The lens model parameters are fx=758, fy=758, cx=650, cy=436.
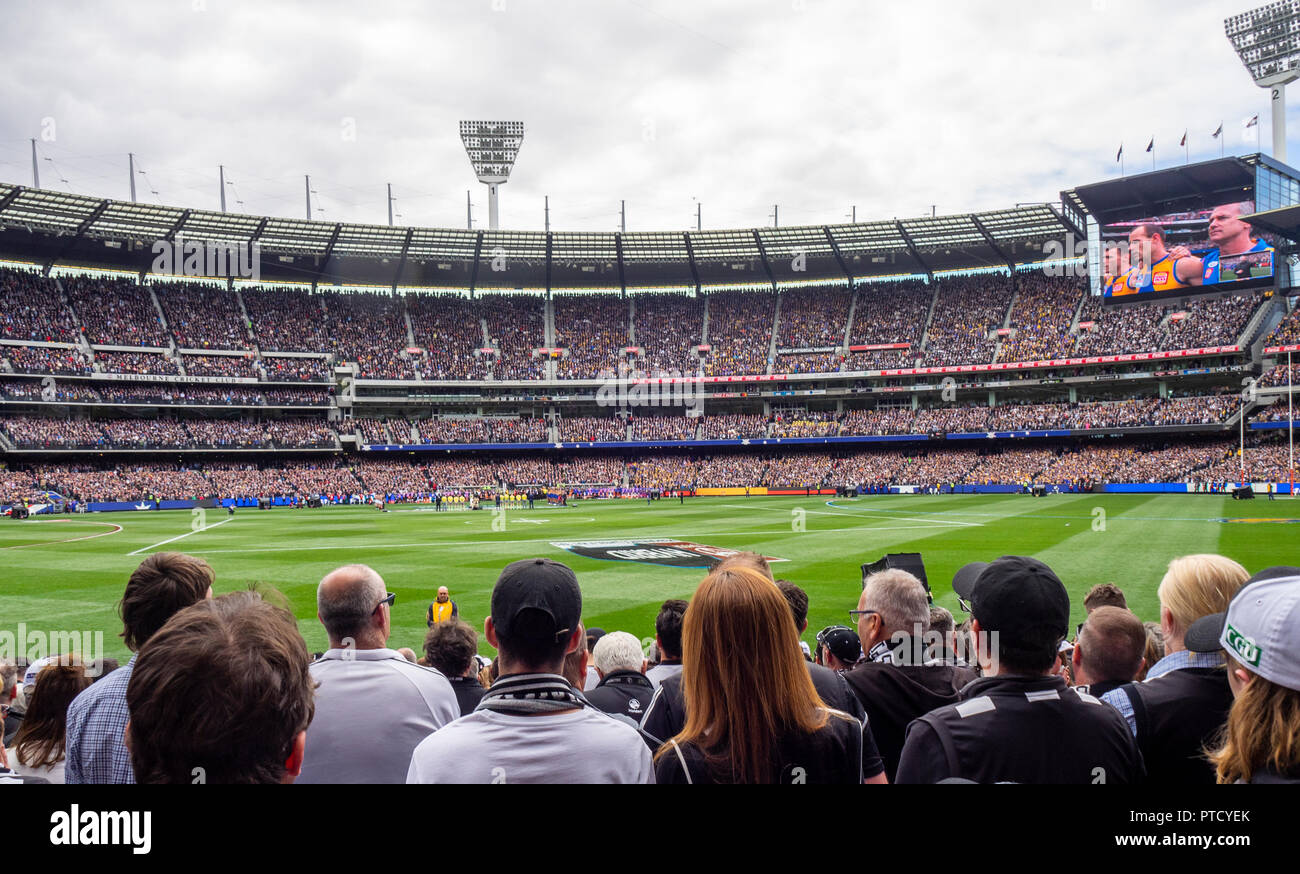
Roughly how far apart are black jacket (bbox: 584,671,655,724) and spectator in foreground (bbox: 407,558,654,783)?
6.51 feet

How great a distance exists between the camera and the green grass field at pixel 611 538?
684 inches

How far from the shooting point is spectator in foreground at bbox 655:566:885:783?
9.57ft

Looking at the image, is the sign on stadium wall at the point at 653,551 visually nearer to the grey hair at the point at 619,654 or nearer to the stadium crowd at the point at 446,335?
the grey hair at the point at 619,654

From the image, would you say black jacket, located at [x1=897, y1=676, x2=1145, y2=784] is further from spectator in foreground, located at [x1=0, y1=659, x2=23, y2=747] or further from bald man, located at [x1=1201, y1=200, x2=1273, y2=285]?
bald man, located at [x1=1201, y1=200, x2=1273, y2=285]

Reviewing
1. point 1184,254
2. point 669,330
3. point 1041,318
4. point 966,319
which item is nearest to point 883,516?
point 1041,318

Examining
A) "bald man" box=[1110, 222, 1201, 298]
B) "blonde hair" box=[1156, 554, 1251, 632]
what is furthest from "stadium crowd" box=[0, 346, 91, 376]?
"bald man" box=[1110, 222, 1201, 298]

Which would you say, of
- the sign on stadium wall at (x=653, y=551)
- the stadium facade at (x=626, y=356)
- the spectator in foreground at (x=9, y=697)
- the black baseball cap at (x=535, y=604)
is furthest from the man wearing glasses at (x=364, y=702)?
the stadium facade at (x=626, y=356)

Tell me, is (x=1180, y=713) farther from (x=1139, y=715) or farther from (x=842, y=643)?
(x=842, y=643)

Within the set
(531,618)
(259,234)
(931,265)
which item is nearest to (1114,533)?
(531,618)

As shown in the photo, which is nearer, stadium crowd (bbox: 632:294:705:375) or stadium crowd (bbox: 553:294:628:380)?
stadium crowd (bbox: 632:294:705:375)

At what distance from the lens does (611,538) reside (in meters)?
31.7

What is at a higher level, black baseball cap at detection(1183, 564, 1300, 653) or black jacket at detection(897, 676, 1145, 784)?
black baseball cap at detection(1183, 564, 1300, 653)
